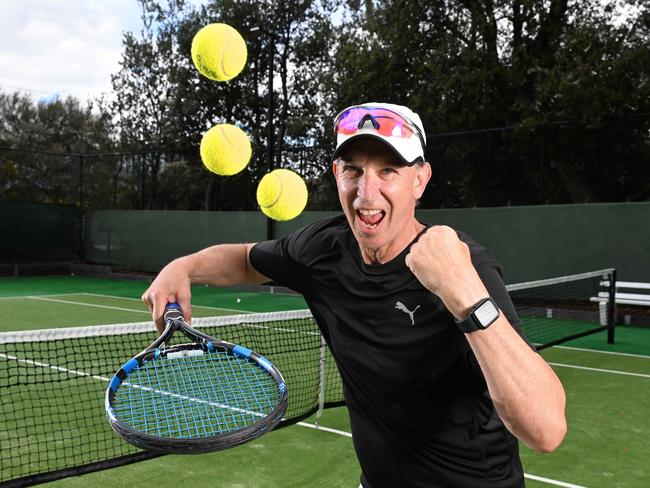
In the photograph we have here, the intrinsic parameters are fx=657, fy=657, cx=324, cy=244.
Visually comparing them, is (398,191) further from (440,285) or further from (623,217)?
(623,217)

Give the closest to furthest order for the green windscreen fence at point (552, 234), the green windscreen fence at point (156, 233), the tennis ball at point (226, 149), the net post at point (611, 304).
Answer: the net post at point (611, 304) → the tennis ball at point (226, 149) → the green windscreen fence at point (552, 234) → the green windscreen fence at point (156, 233)

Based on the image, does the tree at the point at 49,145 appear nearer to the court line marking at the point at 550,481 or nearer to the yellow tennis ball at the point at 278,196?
the yellow tennis ball at the point at 278,196

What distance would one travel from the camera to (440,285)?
1440 mm

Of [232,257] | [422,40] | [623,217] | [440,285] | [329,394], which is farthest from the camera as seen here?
[422,40]

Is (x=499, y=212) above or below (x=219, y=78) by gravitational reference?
below

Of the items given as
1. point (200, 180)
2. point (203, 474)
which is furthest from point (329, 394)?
point (200, 180)

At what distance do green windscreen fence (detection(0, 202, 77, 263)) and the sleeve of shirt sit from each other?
61.7ft

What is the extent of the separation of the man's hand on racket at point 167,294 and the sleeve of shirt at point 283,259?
350 millimetres

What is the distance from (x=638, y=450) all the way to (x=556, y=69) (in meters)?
10.0

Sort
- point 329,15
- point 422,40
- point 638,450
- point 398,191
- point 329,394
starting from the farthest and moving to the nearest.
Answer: point 329,15
point 422,40
point 329,394
point 638,450
point 398,191

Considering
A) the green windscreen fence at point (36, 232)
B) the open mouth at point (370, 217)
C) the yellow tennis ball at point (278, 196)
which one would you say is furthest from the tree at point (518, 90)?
the open mouth at point (370, 217)

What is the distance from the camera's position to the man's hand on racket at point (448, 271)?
142cm

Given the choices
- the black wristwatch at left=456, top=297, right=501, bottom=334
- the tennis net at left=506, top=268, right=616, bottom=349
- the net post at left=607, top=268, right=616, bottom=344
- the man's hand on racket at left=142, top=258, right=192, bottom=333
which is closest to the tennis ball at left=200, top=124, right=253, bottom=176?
the tennis net at left=506, top=268, right=616, bottom=349

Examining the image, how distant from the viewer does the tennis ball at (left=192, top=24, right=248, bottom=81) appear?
8398mm
